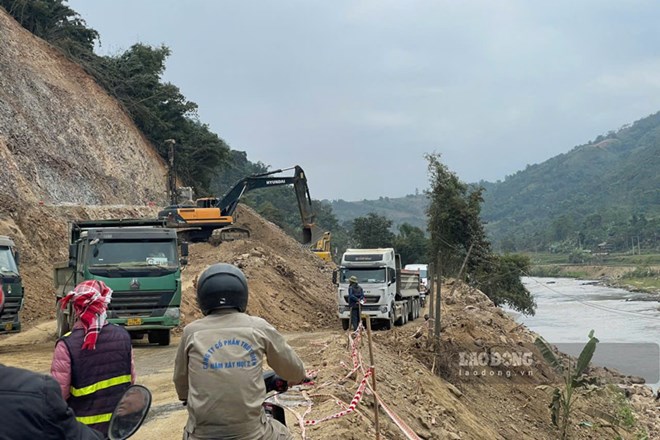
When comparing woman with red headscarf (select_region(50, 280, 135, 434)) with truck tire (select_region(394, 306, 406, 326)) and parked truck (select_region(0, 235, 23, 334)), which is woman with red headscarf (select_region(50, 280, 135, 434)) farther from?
truck tire (select_region(394, 306, 406, 326))

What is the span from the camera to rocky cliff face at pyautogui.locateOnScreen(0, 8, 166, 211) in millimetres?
27188

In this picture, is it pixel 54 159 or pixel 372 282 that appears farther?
pixel 54 159

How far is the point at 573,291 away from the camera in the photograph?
72375mm

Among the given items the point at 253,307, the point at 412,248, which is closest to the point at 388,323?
the point at 253,307

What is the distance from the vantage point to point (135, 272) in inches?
525

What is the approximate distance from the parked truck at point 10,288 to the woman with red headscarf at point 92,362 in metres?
9.37

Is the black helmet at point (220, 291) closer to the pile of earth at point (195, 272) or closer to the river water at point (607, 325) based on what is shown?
Result: the pile of earth at point (195, 272)

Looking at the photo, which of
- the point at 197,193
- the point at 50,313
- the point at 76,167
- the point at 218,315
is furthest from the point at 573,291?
Result: the point at 218,315

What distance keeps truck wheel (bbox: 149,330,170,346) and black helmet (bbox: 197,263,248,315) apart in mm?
11565

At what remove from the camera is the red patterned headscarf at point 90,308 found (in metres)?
4.07

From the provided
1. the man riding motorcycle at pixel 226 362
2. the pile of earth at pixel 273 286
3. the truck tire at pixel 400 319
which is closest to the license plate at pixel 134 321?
the pile of earth at pixel 273 286

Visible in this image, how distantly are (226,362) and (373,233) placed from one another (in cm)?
6210

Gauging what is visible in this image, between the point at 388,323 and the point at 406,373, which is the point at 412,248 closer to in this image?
the point at 388,323

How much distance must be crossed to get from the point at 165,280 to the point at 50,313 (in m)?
8.67
